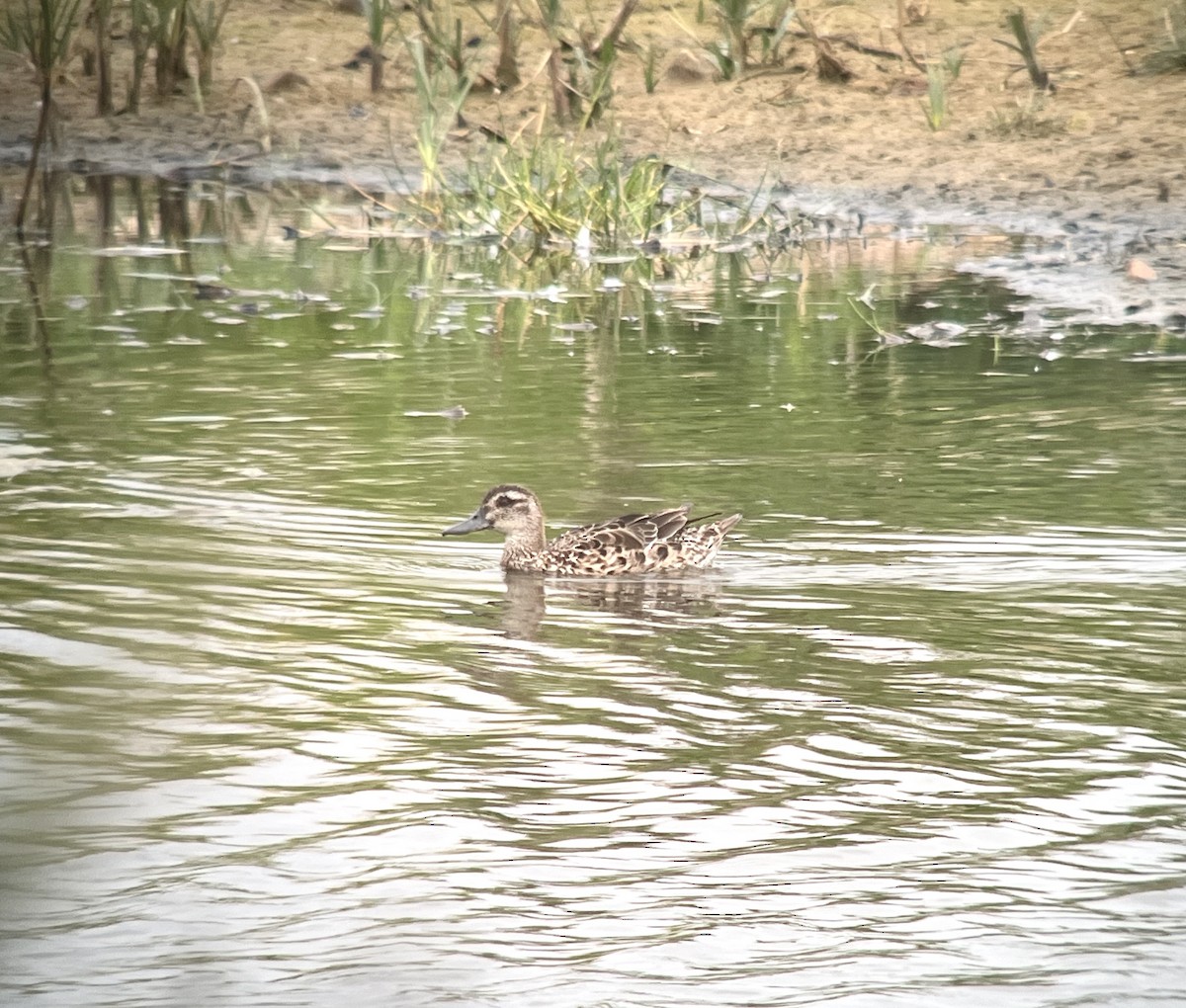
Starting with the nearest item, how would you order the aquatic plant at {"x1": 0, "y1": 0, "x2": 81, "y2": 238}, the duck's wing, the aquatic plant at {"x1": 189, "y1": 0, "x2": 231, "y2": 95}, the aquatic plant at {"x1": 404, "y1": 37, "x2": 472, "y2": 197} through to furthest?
the duck's wing
the aquatic plant at {"x1": 0, "y1": 0, "x2": 81, "y2": 238}
the aquatic plant at {"x1": 404, "y1": 37, "x2": 472, "y2": 197}
the aquatic plant at {"x1": 189, "y1": 0, "x2": 231, "y2": 95}

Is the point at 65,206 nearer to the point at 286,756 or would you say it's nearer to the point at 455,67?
the point at 455,67

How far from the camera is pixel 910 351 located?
11820 mm

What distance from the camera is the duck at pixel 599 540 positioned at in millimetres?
7832

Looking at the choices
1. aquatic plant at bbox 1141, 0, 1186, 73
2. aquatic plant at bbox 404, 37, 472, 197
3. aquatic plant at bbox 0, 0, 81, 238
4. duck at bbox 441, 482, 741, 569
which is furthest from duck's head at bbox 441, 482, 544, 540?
aquatic plant at bbox 1141, 0, 1186, 73

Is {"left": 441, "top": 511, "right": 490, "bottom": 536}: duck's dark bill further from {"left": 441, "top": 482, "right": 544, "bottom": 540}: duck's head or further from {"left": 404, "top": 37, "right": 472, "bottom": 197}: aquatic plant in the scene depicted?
{"left": 404, "top": 37, "right": 472, "bottom": 197}: aquatic plant

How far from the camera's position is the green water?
4281 millimetres

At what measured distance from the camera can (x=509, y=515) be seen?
7988mm

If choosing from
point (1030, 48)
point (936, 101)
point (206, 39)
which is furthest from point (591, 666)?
point (206, 39)

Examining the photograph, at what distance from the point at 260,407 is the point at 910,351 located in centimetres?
372

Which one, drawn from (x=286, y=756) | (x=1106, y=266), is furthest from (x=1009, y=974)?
(x=1106, y=266)

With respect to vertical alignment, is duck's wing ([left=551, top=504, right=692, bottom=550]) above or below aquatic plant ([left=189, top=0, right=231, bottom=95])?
below

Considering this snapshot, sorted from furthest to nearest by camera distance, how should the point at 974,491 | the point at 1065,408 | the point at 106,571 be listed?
the point at 1065,408 < the point at 974,491 < the point at 106,571

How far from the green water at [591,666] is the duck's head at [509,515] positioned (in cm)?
21

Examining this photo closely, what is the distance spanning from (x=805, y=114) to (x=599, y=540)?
12065 mm
